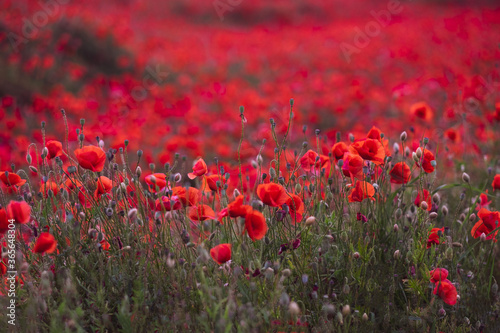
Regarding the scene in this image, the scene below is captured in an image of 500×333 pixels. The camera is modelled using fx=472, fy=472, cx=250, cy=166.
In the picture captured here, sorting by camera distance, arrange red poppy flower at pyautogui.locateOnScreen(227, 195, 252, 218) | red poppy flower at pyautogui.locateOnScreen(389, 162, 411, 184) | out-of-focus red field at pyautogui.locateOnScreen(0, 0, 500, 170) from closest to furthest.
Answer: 1. red poppy flower at pyautogui.locateOnScreen(227, 195, 252, 218)
2. red poppy flower at pyautogui.locateOnScreen(389, 162, 411, 184)
3. out-of-focus red field at pyautogui.locateOnScreen(0, 0, 500, 170)

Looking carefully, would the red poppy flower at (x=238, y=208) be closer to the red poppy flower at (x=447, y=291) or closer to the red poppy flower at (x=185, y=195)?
the red poppy flower at (x=185, y=195)

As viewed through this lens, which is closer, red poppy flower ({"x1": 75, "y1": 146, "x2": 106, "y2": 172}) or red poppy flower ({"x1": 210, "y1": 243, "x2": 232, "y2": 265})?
red poppy flower ({"x1": 210, "y1": 243, "x2": 232, "y2": 265})

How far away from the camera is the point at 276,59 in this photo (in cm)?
836

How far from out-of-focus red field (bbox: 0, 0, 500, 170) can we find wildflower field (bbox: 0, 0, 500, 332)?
35mm

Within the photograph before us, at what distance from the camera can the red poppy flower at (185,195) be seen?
1692 millimetres

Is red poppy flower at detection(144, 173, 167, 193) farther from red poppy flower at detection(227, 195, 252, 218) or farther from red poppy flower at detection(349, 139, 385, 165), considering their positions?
red poppy flower at detection(349, 139, 385, 165)

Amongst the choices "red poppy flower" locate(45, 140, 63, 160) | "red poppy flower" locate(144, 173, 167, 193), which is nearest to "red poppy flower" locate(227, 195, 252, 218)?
"red poppy flower" locate(144, 173, 167, 193)

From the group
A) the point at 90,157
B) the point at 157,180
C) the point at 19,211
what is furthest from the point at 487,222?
the point at 19,211

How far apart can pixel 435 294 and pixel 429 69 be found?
5954 millimetres

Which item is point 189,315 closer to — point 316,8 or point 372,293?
point 372,293

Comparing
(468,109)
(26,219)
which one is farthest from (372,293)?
(468,109)

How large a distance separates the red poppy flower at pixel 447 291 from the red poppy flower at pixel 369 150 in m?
0.47

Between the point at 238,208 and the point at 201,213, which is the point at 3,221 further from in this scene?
the point at 238,208

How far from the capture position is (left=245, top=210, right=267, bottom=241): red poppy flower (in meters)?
1.47
